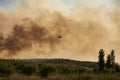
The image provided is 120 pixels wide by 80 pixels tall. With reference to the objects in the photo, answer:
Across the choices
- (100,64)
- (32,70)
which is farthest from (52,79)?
(100,64)

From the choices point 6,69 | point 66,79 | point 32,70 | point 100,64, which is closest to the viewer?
point 66,79

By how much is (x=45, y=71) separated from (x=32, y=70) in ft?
25.9

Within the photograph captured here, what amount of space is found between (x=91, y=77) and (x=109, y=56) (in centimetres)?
4921

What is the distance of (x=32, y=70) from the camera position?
196 feet

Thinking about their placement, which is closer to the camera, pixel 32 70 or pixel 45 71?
pixel 45 71

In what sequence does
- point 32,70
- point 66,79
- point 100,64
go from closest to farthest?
1. point 66,79
2. point 32,70
3. point 100,64

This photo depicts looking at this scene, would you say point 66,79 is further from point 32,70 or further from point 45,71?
point 32,70

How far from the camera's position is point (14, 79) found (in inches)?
1384

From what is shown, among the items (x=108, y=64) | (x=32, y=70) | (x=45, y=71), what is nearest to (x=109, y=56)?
(x=108, y=64)

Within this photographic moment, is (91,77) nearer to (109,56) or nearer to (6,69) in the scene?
(6,69)

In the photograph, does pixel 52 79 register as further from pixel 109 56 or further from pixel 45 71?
pixel 109 56

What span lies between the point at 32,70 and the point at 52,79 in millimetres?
22852

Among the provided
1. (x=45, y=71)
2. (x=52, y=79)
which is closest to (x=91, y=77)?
(x=52, y=79)

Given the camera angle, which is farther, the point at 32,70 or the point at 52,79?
the point at 32,70
